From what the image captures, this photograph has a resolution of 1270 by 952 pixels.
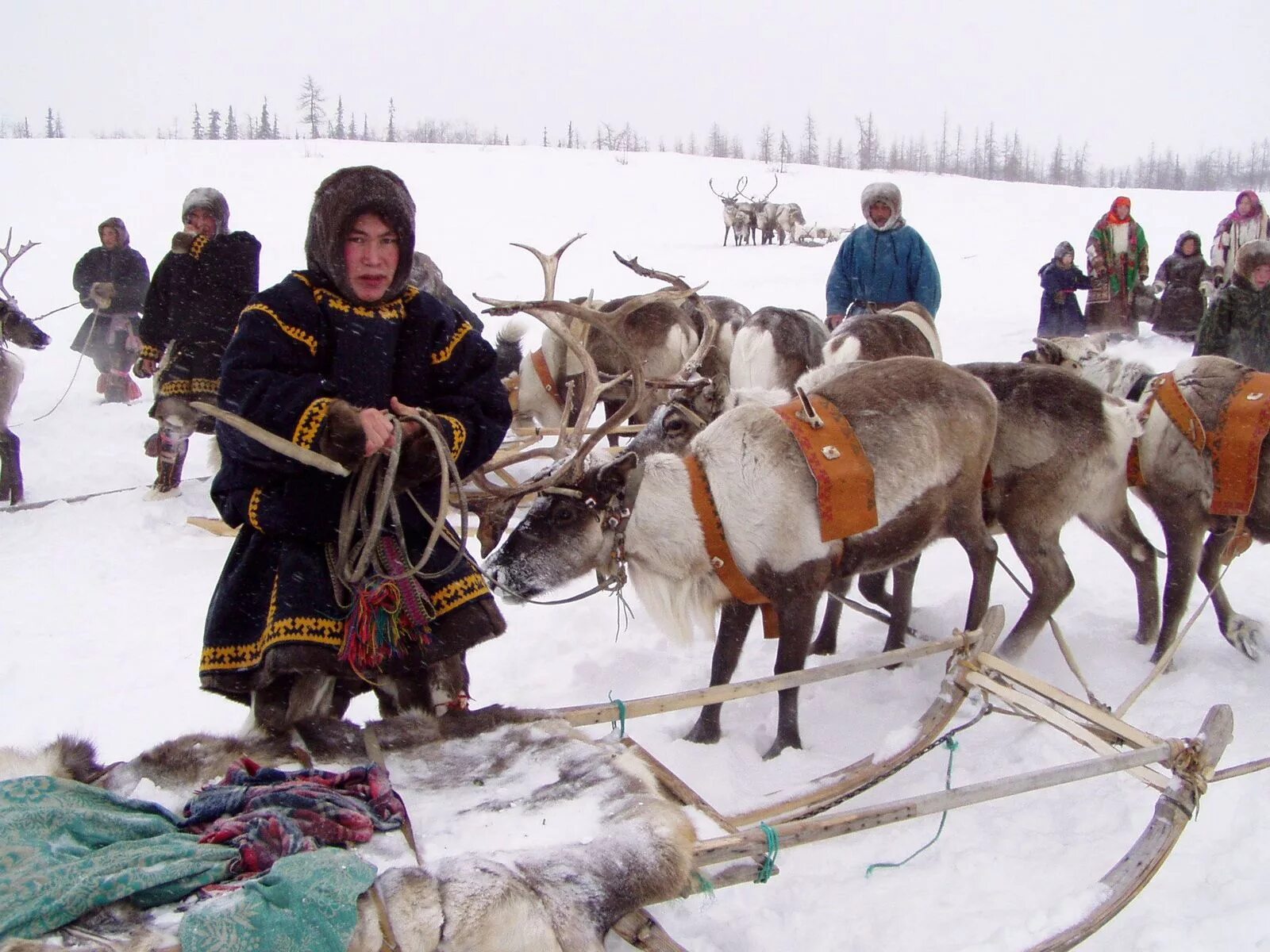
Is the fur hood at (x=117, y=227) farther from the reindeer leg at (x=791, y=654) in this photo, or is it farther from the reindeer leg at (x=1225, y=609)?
the reindeer leg at (x=1225, y=609)

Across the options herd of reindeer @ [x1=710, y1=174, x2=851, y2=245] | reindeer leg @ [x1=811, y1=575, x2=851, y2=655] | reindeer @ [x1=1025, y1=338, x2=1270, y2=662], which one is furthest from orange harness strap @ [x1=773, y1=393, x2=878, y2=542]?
herd of reindeer @ [x1=710, y1=174, x2=851, y2=245]

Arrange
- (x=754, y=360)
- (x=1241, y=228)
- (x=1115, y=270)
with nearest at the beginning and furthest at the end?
(x=754, y=360)
(x=1241, y=228)
(x=1115, y=270)

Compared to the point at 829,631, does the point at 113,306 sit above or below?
above

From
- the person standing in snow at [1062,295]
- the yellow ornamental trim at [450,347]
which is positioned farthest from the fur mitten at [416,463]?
the person standing in snow at [1062,295]

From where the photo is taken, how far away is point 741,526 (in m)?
3.15

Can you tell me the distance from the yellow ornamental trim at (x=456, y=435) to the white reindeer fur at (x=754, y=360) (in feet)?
12.9

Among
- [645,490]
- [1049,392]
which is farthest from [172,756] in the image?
[1049,392]

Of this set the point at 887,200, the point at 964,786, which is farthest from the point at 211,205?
the point at 964,786

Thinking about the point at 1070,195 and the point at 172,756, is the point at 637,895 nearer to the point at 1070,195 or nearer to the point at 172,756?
the point at 172,756

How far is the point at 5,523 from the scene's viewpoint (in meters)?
5.80

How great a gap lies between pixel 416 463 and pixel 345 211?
0.60 metres

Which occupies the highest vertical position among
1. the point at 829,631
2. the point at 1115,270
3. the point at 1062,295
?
the point at 1115,270

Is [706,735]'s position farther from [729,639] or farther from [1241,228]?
[1241,228]

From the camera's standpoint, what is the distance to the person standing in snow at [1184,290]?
391 inches
